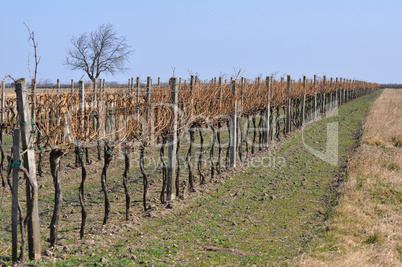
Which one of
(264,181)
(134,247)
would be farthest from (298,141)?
(134,247)

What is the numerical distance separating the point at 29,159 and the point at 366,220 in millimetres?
4799

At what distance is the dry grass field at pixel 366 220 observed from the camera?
4988mm

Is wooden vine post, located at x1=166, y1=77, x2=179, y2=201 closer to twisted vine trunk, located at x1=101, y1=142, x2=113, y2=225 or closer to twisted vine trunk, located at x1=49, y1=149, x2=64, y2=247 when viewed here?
twisted vine trunk, located at x1=101, y1=142, x2=113, y2=225

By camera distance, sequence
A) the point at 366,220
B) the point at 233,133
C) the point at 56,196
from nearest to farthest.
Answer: the point at 56,196 → the point at 366,220 → the point at 233,133

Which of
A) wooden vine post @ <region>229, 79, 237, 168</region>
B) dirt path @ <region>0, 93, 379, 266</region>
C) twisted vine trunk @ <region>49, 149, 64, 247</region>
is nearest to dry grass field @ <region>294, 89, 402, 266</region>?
dirt path @ <region>0, 93, 379, 266</region>

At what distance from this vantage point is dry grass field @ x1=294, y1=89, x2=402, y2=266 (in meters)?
4.99

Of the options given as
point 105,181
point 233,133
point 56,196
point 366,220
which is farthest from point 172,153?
point 366,220

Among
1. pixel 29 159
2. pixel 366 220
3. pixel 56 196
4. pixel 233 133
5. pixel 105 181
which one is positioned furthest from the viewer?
pixel 233 133

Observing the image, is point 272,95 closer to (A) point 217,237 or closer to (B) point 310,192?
(B) point 310,192

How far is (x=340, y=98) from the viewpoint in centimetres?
3506

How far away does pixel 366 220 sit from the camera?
6.34 metres

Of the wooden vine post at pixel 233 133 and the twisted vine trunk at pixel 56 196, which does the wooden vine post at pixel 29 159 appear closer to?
the twisted vine trunk at pixel 56 196

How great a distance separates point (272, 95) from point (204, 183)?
6823mm

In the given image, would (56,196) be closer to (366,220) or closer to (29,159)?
(29,159)
